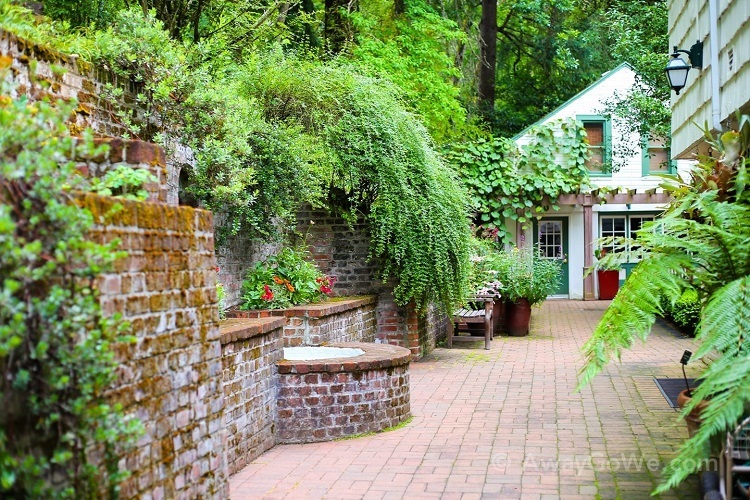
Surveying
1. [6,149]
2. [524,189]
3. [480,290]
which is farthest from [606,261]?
[524,189]

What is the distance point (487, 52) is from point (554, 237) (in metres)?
5.63

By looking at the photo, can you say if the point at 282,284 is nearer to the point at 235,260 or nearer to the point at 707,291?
the point at 235,260

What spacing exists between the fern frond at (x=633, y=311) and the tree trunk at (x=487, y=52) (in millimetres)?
17455

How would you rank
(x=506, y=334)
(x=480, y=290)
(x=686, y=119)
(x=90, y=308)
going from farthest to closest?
1. (x=506, y=334)
2. (x=480, y=290)
3. (x=686, y=119)
4. (x=90, y=308)

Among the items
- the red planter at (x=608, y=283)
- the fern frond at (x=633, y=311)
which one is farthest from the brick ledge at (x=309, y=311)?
the red planter at (x=608, y=283)

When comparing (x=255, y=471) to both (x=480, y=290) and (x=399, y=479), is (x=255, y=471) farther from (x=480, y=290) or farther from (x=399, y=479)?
(x=480, y=290)

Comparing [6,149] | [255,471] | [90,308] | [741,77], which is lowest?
[255,471]

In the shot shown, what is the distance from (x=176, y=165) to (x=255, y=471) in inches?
124

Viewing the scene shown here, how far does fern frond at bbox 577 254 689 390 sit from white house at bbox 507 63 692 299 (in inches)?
655

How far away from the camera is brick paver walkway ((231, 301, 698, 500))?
585 cm

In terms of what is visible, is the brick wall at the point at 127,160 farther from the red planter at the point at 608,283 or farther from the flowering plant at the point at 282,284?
the red planter at the point at 608,283

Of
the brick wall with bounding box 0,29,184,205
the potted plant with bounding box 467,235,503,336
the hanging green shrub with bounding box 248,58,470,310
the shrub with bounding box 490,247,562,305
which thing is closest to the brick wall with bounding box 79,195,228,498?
the brick wall with bounding box 0,29,184,205

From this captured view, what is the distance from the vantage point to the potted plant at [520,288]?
15.2 metres

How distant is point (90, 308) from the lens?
10.2ft
